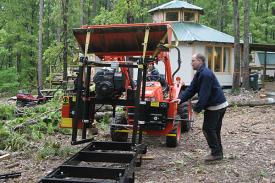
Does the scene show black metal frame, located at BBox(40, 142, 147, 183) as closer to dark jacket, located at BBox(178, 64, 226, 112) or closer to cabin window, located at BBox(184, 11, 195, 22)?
dark jacket, located at BBox(178, 64, 226, 112)

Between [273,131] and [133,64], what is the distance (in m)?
6.15

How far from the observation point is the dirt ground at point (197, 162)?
6.93 metres

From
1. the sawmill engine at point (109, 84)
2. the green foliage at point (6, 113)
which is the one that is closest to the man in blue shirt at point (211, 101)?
the sawmill engine at point (109, 84)

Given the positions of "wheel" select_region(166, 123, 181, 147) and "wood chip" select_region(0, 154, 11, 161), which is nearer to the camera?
"wood chip" select_region(0, 154, 11, 161)

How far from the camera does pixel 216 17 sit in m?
51.3

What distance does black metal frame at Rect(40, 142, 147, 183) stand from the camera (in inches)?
213

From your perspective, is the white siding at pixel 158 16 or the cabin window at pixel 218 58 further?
the white siding at pixel 158 16

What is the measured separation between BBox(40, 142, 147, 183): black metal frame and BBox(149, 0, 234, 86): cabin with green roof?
58.9ft

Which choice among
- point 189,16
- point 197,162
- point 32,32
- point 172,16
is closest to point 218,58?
point 189,16

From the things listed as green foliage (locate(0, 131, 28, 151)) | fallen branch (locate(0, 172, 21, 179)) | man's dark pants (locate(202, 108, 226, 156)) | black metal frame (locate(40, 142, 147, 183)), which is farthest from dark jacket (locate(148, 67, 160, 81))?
fallen branch (locate(0, 172, 21, 179))

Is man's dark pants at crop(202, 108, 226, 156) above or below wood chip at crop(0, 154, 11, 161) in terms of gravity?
above

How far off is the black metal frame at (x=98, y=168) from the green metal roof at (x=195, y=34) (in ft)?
59.5

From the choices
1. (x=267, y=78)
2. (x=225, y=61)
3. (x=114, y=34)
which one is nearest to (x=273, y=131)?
(x=114, y=34)

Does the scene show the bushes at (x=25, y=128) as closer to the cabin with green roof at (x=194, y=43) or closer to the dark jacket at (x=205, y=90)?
the dark jacket at (x=205, y=90)
